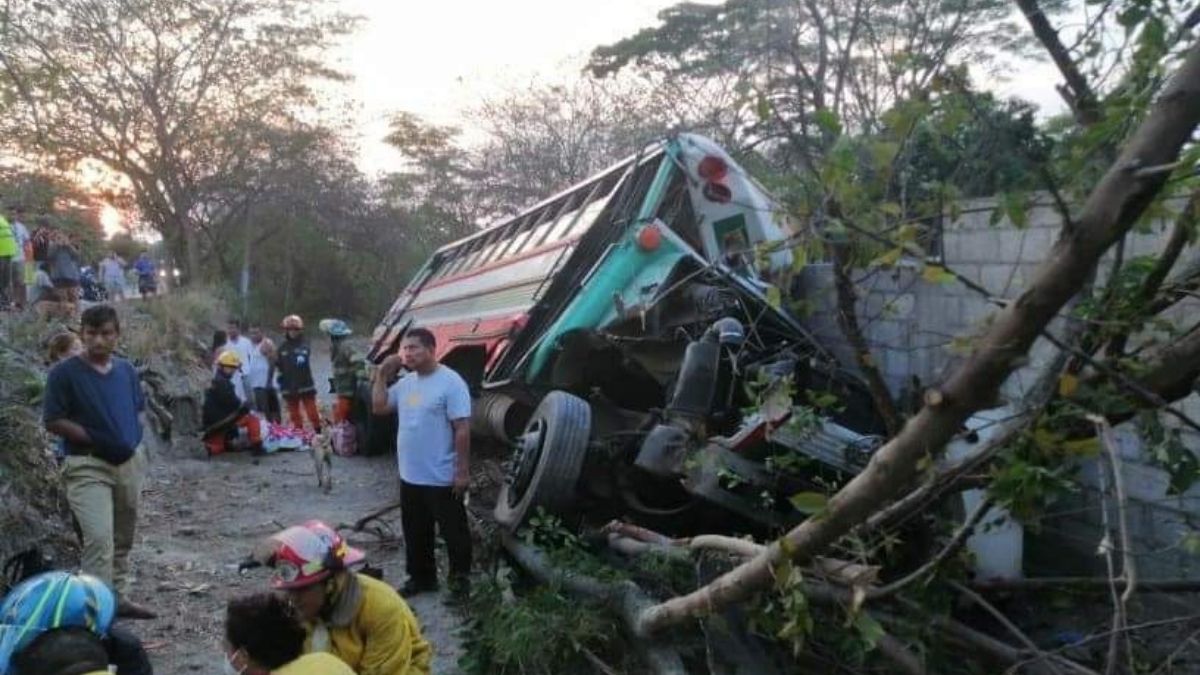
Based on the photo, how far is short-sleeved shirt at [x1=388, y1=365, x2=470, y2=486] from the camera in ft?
18.4

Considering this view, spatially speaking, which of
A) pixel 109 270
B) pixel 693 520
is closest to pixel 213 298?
pixel 109 270

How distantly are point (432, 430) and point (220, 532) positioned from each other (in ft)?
9.38

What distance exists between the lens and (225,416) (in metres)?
11.0

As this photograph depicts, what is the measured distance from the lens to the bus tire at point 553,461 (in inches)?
201

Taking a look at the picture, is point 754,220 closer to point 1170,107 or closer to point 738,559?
point 738,559

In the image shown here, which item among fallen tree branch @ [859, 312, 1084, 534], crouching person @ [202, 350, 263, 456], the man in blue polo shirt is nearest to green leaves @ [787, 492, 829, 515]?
fallen tree branch @ [859, 312, 1084, 534]

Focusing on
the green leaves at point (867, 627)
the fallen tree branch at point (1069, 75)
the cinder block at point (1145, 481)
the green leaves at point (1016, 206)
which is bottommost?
the cinder block at point (1145, 481)

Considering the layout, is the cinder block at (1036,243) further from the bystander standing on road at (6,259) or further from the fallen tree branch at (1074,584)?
the bystander standing on road at (6,259)

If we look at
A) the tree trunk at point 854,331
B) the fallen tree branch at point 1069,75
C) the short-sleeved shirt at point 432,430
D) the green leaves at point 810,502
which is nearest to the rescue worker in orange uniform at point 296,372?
the short-sleeved shirt at point 432,430

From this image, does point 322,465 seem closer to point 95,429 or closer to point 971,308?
point 95,429

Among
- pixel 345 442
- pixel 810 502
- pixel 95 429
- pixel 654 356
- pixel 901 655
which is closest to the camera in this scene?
pixel 810 502

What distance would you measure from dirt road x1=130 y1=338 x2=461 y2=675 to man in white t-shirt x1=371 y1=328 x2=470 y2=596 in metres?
0.21

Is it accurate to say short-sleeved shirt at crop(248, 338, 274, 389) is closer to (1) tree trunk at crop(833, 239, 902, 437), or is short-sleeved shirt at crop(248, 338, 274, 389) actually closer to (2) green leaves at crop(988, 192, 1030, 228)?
(1) tree trunk at crop(833, 239, 902, 437)

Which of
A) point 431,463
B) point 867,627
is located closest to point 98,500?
point 431,463
